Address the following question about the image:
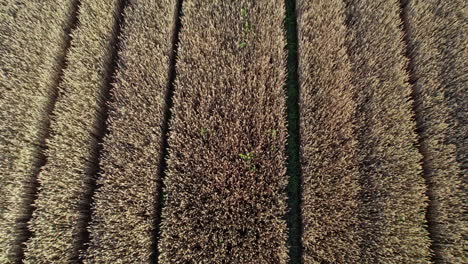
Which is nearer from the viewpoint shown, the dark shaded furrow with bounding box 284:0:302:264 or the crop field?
the crop field

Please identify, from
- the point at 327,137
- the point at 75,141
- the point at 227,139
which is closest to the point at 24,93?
the point at 75,141

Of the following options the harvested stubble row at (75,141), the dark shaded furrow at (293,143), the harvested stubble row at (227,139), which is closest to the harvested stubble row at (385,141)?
the dark shaded furrow at (293,143)

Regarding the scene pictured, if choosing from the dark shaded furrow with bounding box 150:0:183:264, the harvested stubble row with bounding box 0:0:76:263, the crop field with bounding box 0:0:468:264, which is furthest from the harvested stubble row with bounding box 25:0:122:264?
the dark shaded furrow with bounding box 150:0:183:264

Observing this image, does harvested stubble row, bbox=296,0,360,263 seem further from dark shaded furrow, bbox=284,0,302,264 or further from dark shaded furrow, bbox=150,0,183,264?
dark shaded furrow, bbox=150,0,183,264

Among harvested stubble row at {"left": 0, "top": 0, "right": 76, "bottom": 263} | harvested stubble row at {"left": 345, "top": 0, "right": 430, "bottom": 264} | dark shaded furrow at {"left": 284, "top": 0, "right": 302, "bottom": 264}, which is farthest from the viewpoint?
dark shaded furrow at {"left": 284, "top": 0, "right": 302, "bottom": 264}

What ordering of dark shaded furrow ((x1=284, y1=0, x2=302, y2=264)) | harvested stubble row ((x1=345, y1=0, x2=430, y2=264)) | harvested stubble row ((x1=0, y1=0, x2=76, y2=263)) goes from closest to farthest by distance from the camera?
harvested stubble row ((x1=345, y1=0, x2=430, y2=264)) < harvested stubble row ((x1=0, y1=0, x2=76, y2=263)) < dark shaded furrow ((x1=284, y1=0, x2=302, y2=264))

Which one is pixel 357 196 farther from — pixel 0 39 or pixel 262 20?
pixel 0 39
